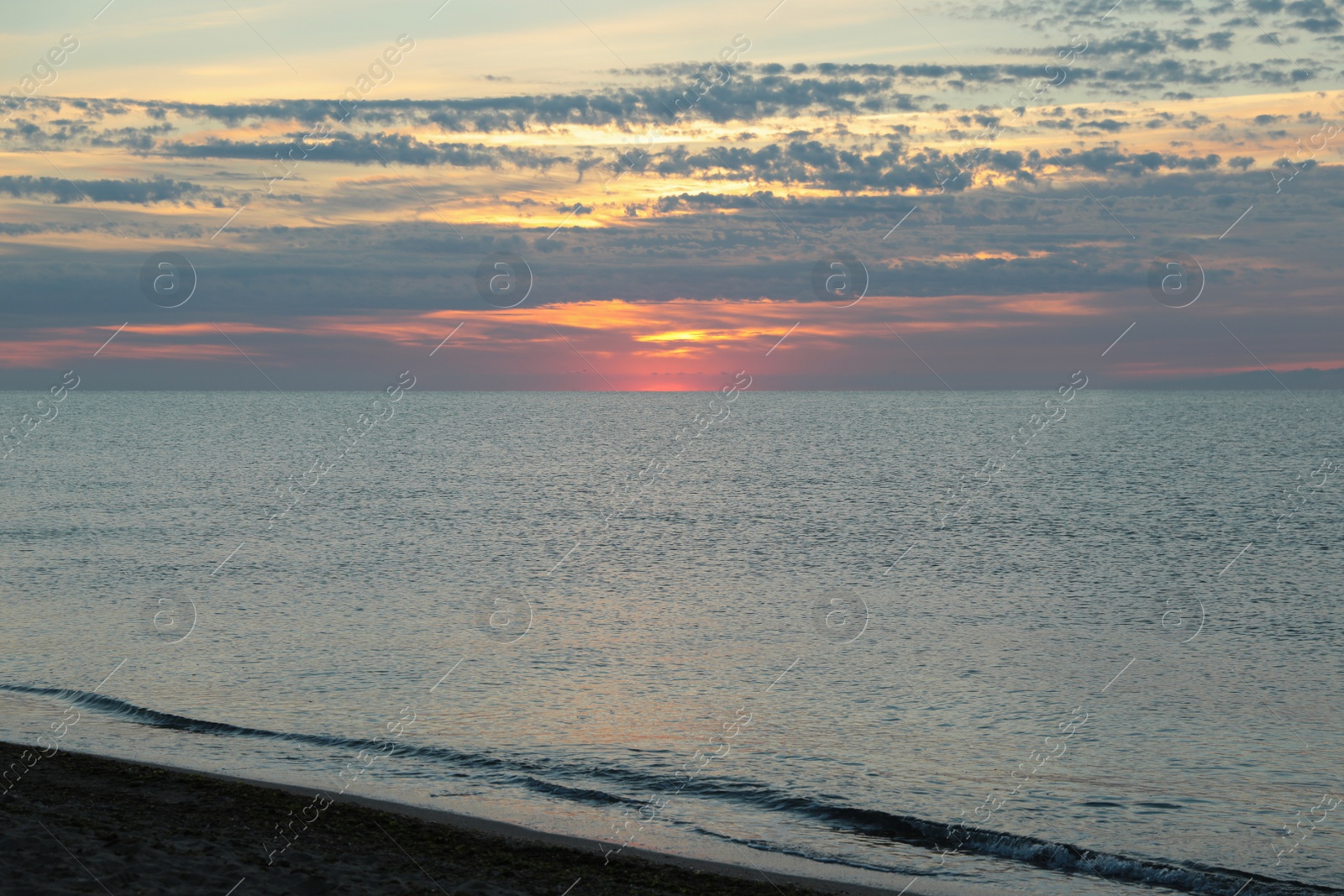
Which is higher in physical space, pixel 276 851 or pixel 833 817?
pixel 276 851

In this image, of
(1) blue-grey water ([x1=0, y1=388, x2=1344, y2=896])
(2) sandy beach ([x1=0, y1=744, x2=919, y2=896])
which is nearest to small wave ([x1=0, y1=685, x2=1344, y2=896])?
(1) blue-grey water ([x1=0, y1=388, x2=1344, y2=896])

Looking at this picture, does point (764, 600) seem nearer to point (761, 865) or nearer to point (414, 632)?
point (414, 632)

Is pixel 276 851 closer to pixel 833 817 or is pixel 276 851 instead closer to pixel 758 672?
pixel 833 817

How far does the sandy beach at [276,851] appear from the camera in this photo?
1217 centimetres

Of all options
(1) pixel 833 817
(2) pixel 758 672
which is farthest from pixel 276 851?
(2) pixel 758 672

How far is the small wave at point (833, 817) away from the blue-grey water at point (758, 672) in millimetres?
77

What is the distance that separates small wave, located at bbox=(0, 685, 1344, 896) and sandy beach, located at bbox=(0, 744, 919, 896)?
2.29 m

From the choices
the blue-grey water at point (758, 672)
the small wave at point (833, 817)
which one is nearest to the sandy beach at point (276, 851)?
the blue-grey water at point (758, 672)

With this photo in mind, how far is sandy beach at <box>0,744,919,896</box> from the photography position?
39.9 ft

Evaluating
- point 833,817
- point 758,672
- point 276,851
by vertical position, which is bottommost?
point 758,672

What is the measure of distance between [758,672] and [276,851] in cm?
1456

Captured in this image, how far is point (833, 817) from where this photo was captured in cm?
1689

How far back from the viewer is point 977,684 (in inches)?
974

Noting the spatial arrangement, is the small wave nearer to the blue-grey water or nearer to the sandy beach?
the blue-grey water
